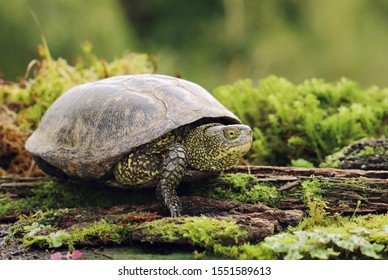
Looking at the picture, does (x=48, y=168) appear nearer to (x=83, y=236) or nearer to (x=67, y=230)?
(x=67, y=230)

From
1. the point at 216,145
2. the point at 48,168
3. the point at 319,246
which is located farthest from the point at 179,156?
the point at 48,168

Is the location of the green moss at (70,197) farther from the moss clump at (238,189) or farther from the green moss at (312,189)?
the green moss at (312,189)

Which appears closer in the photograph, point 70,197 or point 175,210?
point 175,210

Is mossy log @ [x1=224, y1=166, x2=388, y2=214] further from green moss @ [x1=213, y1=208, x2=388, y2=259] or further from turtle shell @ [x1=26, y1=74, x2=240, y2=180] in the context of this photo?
turtle shell @ [x1=26, y1=74, x2=240, y2=180]

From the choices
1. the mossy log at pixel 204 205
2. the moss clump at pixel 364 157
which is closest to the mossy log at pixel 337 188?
the mossy log at pixel 204 205
